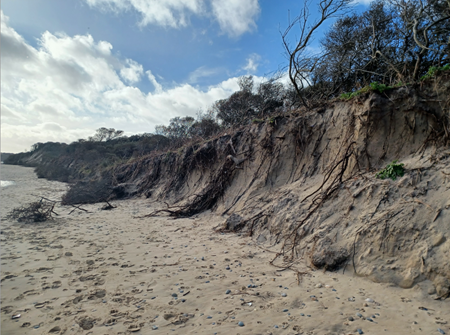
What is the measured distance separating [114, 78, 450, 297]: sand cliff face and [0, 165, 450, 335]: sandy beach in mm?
443

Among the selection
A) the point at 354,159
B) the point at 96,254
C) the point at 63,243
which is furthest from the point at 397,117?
the point at 63,243

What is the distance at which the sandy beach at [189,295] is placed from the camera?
284 cm

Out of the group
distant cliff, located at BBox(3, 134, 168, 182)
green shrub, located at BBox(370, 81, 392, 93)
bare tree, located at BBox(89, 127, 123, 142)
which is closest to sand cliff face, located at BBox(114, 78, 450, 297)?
green shrub, located at BBox(370, 81, 392, 93)

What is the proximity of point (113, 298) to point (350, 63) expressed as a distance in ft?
40.8

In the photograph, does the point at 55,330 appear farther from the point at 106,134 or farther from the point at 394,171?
the point at 106,134

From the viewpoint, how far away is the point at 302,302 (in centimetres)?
334

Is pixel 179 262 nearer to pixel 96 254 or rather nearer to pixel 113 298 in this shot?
pixel 113 298

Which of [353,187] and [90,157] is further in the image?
[90,157]

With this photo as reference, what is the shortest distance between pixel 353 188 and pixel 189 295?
13.1ft

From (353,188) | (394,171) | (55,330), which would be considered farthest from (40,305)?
(394,171)

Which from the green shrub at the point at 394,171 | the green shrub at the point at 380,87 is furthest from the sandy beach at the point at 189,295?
the green shrub at the point at 380,87

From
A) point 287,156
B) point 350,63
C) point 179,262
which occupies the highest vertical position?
point 350,63

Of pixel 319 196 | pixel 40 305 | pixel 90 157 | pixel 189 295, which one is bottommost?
pixel 40 305

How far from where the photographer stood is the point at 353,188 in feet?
17.1
